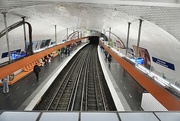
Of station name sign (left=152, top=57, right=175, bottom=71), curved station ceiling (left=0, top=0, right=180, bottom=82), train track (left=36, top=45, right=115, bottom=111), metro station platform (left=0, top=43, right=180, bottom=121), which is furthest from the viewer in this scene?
train track (left=36, top=45, right=115, bottom=111)

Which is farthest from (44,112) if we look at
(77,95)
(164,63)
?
(77,95)

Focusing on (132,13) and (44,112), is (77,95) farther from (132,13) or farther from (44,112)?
(44,112)

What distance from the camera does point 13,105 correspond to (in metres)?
8.72

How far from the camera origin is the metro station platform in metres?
2.58

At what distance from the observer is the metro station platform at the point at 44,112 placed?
2578mm

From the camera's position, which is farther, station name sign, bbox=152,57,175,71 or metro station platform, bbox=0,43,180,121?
station name sign, bbox=152,57,175,71

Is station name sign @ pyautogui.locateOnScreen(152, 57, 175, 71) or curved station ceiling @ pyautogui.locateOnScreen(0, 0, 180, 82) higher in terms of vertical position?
curved station ceiling @ pyautogui.locateOnScreen(0, 0, 180, 82)

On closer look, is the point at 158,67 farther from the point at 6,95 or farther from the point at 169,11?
the point at 6,95

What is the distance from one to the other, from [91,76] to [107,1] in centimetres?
1307

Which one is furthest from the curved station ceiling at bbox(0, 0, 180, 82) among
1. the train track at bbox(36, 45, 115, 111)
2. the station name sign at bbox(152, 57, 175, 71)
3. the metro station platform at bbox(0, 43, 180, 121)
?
the train track at bbox(36, 45, 115, 111)

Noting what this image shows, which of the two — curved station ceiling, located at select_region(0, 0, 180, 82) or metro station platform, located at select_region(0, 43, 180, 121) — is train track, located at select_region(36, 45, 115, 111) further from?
curved station ceiling, located at select_region(0, 0, 180, 82)

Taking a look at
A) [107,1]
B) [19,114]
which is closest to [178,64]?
[107,1]

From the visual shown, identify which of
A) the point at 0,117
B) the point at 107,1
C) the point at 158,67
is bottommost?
the point at 158,67

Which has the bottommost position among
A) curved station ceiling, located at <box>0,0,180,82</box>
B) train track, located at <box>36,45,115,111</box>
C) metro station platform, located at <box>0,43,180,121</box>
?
train track, located at <box>36,45,115,111</box>
